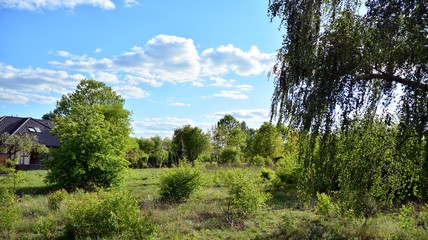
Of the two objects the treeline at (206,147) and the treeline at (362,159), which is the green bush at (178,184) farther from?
the treeline at (206,147)

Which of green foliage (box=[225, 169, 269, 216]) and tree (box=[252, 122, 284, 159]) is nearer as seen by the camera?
green foliage (box=[225, 169, 269, 216])

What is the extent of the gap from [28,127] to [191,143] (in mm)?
16487

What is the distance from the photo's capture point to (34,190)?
1380 centimetres

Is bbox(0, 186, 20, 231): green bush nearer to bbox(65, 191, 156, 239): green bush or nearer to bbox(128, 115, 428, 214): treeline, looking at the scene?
bbox(65, 191, 156, 239): green bush

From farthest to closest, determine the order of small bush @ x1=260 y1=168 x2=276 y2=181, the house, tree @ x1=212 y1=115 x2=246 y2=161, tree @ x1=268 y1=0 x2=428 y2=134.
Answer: tree @ x1=212 y1=115 x2=246 y2=161
the house
small bush @ x1=260 y1=168 x2=276 y2=181
tree @ x1=268 y1=0 x2=428 y2=134

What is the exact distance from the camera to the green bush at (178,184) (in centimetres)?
1179

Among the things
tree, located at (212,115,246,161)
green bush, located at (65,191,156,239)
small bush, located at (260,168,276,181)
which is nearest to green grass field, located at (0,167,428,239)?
green bush, located at (65,191,156,239)

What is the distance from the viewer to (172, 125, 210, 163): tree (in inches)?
1490

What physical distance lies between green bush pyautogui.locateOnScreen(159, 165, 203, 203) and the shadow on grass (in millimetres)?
4540

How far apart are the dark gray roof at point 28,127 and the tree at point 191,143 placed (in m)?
12.4

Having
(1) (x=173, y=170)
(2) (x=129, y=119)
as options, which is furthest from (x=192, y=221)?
(2) (x=129, y=119)

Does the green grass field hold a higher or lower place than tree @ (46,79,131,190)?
lower

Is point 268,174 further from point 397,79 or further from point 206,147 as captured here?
point 206,147

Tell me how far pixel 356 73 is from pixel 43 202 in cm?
943
